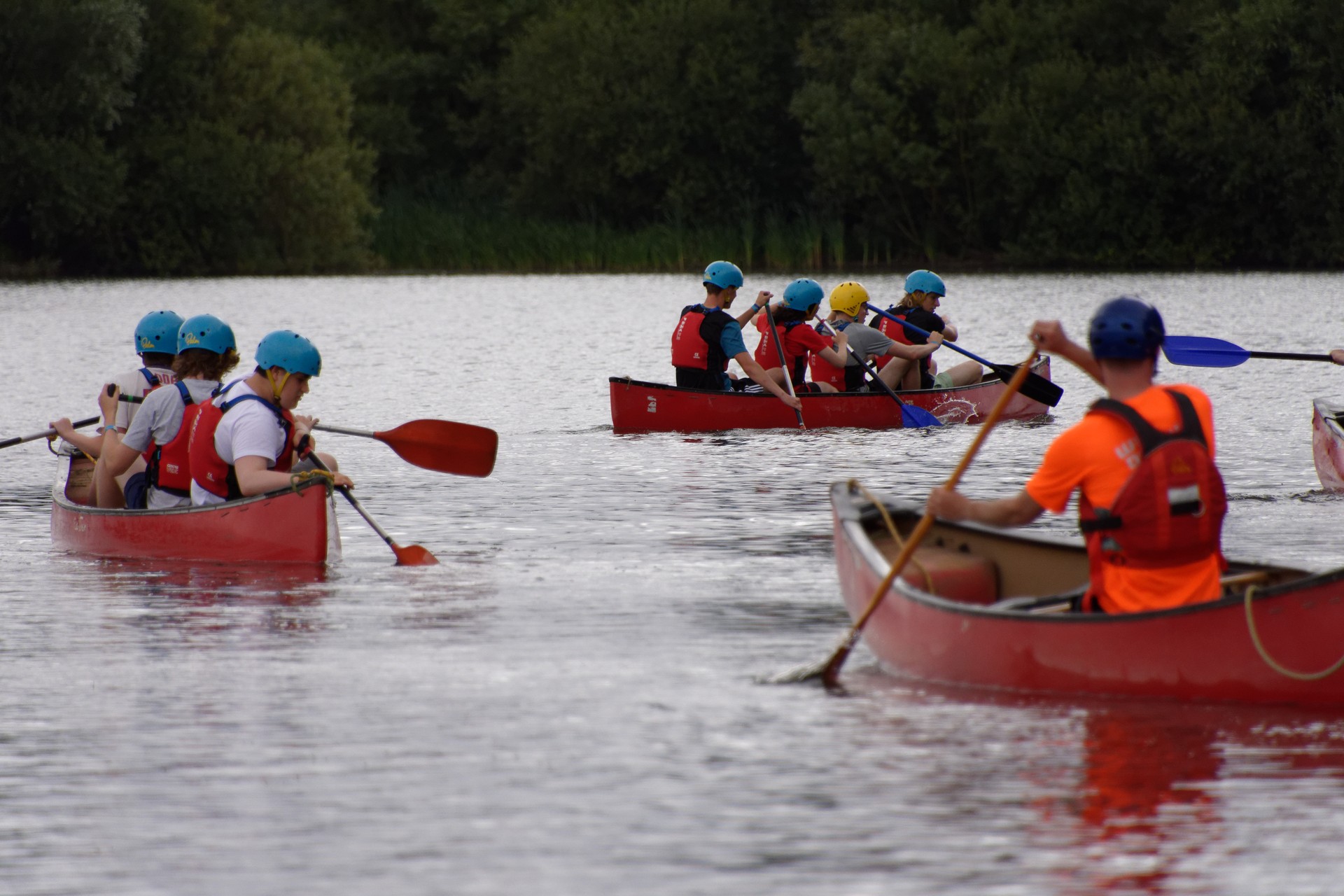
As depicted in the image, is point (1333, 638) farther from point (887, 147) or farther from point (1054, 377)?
point (887, 147)

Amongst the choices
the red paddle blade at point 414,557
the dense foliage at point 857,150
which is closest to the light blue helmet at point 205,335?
the red paddle blade at point 414,557

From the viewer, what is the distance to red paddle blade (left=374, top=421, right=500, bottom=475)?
1096cm

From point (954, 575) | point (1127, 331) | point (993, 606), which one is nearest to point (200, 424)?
point (954, 575)

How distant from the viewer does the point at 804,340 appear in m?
16.4

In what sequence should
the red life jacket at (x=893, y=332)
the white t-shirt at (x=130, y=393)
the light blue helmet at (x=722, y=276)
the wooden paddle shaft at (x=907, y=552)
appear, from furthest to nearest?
the red life jacket at (x=893, y=332)
the light blue helmet at (x=722, y=276)
the white t-shirt at (x=130, y=393)
the wooden paddle shaft at (x=907, y=552)

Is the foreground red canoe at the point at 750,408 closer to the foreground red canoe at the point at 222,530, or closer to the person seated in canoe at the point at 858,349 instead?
the person seated in canoe at the point at 858,349

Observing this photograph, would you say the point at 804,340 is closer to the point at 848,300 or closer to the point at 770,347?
the point at 770,347

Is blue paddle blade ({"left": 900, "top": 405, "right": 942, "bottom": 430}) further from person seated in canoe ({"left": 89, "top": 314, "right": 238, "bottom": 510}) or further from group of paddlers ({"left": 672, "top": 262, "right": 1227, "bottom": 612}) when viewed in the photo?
group of paddlers ({"left": 672, "top": 262, "right": 1227, "bottom": 612})

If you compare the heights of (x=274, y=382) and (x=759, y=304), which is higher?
(x=759, y=304)

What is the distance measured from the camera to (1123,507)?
6309mm

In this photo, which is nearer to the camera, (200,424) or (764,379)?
(200,424)

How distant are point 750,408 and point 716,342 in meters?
0.61

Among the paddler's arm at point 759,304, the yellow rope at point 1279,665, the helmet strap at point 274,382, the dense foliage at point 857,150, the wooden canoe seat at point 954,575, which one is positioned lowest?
the yellow rope at point 1279,665

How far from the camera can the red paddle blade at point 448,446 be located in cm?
1096
